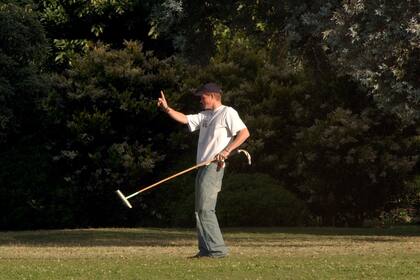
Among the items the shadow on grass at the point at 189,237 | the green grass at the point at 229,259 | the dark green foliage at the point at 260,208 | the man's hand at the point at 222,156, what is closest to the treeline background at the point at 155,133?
the dark green foliage at the point at 260,208

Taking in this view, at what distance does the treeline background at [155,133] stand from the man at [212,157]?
12.4 m

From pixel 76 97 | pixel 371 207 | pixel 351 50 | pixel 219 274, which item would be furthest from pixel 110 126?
pixel 219 274

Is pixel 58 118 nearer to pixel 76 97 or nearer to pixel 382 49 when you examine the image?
pixel 76 97

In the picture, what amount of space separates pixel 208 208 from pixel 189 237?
342 inches

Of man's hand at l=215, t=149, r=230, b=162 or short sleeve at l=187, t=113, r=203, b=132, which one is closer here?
man's hand at l=215, t=149, r=230, b=162

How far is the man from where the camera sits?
14.0 m

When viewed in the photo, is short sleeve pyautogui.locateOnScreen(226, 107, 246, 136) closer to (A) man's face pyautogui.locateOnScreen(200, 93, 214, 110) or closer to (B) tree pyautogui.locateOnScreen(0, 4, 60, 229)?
(A) man's face pyautogui.locateOnScreen(200, 93, 214, 110)

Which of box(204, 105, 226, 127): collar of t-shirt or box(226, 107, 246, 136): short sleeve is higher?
box(204, 105, 226, 127): collar of t-shirt

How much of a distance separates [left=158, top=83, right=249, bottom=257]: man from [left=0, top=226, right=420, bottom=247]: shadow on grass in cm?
493

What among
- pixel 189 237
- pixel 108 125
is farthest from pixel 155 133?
pixel 189 237

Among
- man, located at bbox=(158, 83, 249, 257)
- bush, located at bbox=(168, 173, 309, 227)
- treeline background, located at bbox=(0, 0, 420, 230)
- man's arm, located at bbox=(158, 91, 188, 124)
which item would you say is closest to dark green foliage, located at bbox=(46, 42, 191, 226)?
treeline background, located at bbox=(0, 0, 420, 230)

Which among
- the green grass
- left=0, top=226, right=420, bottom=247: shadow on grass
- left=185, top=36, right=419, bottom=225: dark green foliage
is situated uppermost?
left=185, top=36, right=419, bottom=225: dark green foliage

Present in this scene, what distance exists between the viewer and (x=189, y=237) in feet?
74.4

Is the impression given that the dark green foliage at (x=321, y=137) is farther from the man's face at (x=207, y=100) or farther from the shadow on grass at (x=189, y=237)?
the man's face at (x=207, y=100)
